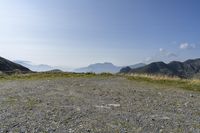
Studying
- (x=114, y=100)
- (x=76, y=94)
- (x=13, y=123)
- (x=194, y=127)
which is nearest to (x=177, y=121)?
(x=194, y=127)

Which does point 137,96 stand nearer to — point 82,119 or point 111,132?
point 82,119

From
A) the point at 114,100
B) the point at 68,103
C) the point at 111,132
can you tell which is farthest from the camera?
the point at 114,100

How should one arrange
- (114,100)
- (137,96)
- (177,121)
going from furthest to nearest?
(137,96) < (114,100) < (177,121)

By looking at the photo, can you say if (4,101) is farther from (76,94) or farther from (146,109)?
(146,109)

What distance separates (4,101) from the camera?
673 inches

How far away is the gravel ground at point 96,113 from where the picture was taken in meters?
11.6

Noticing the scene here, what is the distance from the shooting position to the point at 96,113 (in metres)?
14.1

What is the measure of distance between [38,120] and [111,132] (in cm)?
359

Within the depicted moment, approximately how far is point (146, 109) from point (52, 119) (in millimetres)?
5475

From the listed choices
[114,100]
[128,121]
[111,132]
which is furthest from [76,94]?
[111,132]

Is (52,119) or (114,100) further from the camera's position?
(114,100)

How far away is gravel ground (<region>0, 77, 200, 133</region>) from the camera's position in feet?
38.1

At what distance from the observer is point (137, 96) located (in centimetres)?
1981

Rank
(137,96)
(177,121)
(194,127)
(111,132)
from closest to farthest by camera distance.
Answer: (111,132) → (194,127) → (177,121) → (137,96)
